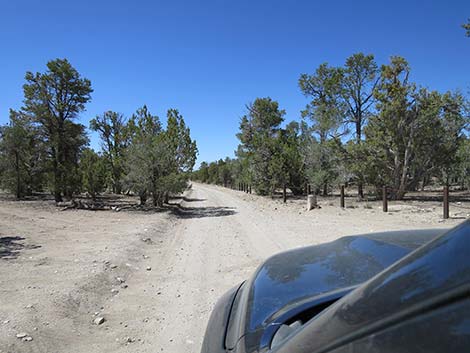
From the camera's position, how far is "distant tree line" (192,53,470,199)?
66.5ft

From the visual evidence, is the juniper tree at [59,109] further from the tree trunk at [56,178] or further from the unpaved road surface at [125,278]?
the unpaved road surface at [125,278]

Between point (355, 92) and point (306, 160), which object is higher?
point (355, 92)

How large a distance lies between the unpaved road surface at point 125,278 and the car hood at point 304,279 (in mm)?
1906

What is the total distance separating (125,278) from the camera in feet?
19.8

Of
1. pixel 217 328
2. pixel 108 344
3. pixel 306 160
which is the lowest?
pixel 108 344

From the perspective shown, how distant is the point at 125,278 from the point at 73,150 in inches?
786

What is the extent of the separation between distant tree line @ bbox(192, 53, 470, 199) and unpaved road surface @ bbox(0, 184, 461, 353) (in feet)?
34.7

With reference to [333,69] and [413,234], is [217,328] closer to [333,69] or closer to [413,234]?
[413,234]

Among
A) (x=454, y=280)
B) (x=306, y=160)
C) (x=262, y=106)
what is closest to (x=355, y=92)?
(x=306, y=160)

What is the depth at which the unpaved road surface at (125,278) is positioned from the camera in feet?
12.6

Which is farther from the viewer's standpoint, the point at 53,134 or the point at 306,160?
the point at 306,160

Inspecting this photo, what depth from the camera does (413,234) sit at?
8.95 feet

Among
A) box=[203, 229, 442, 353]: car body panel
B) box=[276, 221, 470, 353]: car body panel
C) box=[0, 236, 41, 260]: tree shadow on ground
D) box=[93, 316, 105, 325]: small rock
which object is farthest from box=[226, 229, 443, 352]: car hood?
box=[0, 236, 41, 260]: tree shadow on ground

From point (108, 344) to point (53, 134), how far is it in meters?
21.3
